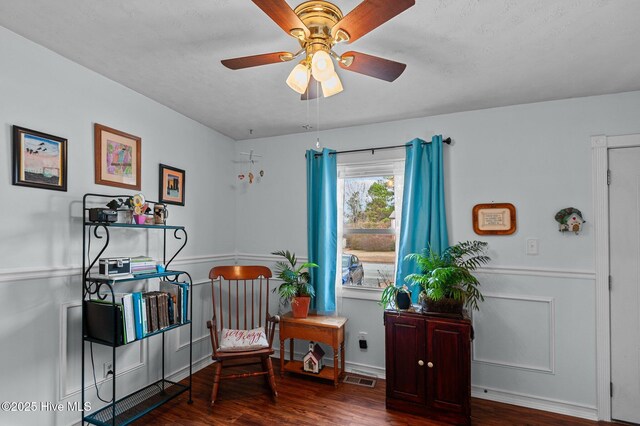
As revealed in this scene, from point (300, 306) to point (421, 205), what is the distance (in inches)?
58.8

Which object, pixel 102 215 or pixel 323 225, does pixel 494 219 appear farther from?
pixel 102 215

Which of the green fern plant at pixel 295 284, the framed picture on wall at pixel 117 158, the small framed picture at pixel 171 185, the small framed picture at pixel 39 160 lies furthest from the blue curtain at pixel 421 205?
the small framed picture at pixel 39 160

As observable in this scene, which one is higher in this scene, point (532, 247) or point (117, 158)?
point (117, 158)

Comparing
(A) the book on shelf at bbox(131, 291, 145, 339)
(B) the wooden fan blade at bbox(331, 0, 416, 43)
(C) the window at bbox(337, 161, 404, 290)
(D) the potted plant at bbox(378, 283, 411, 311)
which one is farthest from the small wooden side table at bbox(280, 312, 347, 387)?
(B) the wooden fan blade at bbox(331, 0, 416, 43)

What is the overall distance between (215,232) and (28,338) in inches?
72.5

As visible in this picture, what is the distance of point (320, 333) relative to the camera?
311cm

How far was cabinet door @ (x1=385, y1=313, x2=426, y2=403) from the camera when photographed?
2.59 meters

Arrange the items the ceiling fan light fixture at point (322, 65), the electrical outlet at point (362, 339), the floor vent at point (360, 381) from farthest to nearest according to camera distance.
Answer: the electrical outlet at point (362, 339) → the floor vent at point (360, 381) → the ceiling fan light fixture at point (322, 65)

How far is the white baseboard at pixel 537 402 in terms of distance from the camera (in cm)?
260

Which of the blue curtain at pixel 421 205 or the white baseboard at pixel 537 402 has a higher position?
the blue curtain at pixel 421 205

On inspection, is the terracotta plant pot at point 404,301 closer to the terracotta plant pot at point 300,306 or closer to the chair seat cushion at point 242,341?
the terracotta plant pot at point 300,306

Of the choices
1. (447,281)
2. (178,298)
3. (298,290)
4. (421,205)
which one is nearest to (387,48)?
(421,205)

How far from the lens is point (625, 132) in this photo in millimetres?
2590

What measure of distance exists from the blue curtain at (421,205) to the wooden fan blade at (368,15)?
Answer: 1.83 meters
